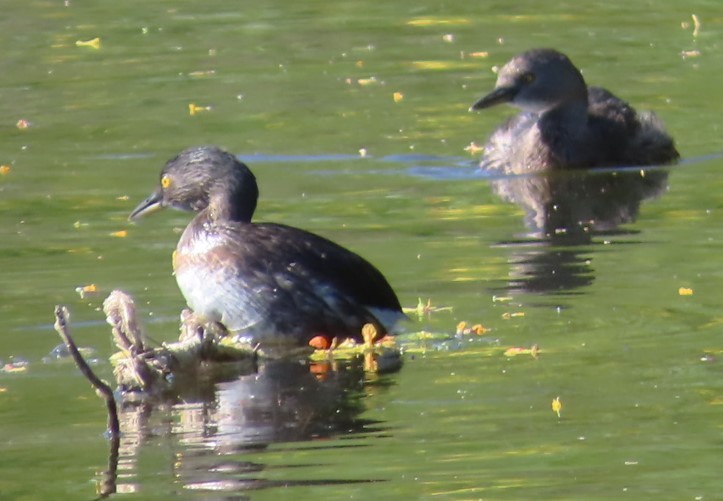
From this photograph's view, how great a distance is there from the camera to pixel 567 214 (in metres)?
12.7

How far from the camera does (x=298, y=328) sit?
31.6 ft

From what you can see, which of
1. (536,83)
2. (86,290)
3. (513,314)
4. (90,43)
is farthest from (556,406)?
(90,43)

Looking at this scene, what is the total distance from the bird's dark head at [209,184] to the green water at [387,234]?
18.3 inches

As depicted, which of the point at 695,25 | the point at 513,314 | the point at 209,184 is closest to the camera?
the point at 513,314

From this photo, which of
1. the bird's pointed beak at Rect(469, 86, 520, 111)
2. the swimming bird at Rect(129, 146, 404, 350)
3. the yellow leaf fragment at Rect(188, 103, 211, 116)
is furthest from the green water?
the bird's pointed beak at Rect(469, 86, 520, 111)

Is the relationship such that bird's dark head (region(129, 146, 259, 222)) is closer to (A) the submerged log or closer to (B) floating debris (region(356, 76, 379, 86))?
(A) the submerged log

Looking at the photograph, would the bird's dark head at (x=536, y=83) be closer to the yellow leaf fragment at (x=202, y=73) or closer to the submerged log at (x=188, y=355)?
the yellow leaf fragment at (x=202, y=73)

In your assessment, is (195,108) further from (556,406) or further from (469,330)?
(556,406)

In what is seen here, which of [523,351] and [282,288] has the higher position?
[282,288]

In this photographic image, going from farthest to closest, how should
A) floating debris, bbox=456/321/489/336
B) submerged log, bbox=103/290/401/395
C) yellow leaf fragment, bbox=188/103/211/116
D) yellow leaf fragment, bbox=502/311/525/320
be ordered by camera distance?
1. yellow leaf fragment, bbox=188/103/211/116
2. yellow leaf fragment, bbox=502/311/525/320
3. floating debris, bbox=456/321/489/336
4. submerged log, bbox=103/290/401/395

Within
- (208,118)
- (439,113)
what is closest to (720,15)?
(439,113)

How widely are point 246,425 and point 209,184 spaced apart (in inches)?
109

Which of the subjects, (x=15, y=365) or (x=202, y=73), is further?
(x=202, y=73)

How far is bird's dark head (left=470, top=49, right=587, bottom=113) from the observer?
1506 cm
